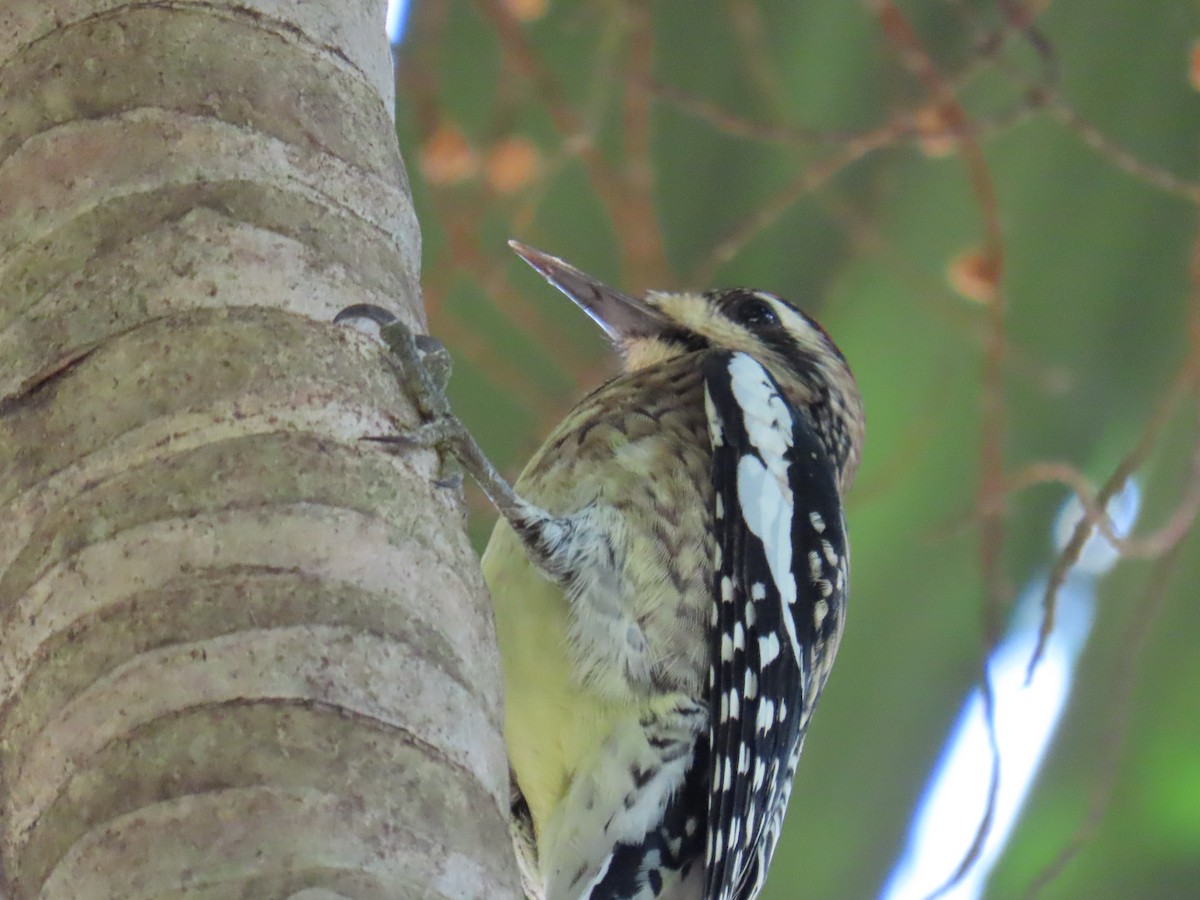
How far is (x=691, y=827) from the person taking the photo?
1842mm

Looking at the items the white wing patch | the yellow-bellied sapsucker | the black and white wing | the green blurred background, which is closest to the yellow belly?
the yellow-bellied sapsucker

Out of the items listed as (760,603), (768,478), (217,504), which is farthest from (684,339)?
(217,504)

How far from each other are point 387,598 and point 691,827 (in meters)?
0.95

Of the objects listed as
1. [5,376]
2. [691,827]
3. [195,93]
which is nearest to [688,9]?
[691,827]

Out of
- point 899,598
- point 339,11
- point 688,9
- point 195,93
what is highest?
point 688,9

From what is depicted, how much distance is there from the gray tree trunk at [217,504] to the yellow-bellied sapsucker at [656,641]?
0.52 metres

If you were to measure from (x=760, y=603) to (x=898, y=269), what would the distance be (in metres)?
0.98

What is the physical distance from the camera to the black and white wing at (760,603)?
1.82m

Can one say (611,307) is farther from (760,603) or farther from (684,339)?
(760,603)

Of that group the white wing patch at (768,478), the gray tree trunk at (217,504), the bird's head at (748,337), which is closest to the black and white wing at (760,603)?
the white wing patch at (768,478)

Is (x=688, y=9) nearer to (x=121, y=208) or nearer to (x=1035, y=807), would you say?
(x=1035, y=807)

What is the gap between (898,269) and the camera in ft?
8.80

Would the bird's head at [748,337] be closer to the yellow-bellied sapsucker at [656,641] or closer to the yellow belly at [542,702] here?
the yellow-bellied sapsucker at [656,641]

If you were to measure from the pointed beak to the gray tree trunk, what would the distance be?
1.21 m
